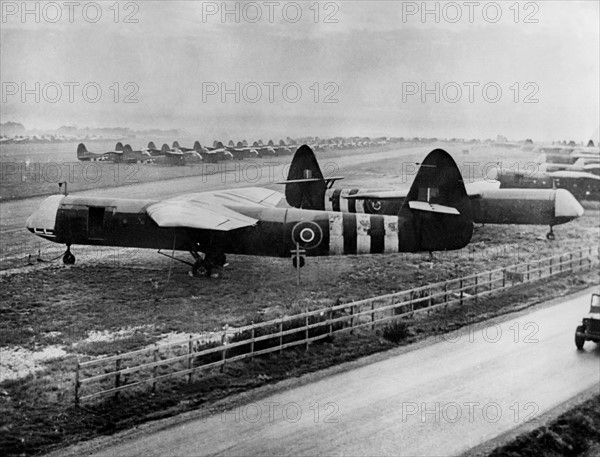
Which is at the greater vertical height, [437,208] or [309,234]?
[437,208]

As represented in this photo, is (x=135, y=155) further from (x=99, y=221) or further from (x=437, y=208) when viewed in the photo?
(x=437, y=208)

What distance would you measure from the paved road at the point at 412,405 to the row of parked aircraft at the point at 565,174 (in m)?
5.17

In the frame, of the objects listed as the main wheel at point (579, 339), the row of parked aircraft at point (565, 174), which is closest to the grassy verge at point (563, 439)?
the main wheel at point (579, 339)

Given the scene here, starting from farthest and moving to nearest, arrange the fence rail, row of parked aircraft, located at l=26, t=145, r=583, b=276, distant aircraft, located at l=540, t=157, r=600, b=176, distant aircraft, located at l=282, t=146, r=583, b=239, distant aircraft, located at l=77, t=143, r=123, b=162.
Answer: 1. distant aircraft, located at l=540, t=157, r=600, b=176
2. distant aircraft, located at l=282, t=146, r=583, b=239
3. row of parked aircraft, located at l=26, t=145, r=583, b=276
4. distant aircraft, located at l=77, t=143, r=123, b=162
5. the fence rail

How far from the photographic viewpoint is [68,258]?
11031mm

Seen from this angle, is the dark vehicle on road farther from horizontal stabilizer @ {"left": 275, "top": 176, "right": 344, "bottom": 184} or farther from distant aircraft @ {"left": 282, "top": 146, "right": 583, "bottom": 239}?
horizontal stabilizer @ {"left": 275, "top": 176, "right": 344, "bottom": 184}

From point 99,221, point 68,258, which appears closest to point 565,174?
point 99,221

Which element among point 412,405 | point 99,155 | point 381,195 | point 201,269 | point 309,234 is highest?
point 99,155

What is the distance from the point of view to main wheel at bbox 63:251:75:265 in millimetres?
10727

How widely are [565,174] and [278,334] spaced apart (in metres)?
11.8

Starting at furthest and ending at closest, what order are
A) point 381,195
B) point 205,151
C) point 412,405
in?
point 381,195, point 205,151, point 412,405

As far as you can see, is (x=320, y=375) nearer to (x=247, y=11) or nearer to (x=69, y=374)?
(x=69, y=374)

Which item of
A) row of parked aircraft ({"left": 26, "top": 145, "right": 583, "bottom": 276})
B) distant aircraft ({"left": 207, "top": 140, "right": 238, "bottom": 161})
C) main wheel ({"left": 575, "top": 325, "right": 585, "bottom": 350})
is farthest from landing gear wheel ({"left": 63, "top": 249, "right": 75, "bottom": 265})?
main wheel ({"left": 575, "top": 325, "right": 585, "bottom": 350})

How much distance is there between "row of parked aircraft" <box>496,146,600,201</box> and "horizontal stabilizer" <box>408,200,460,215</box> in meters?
3.44
